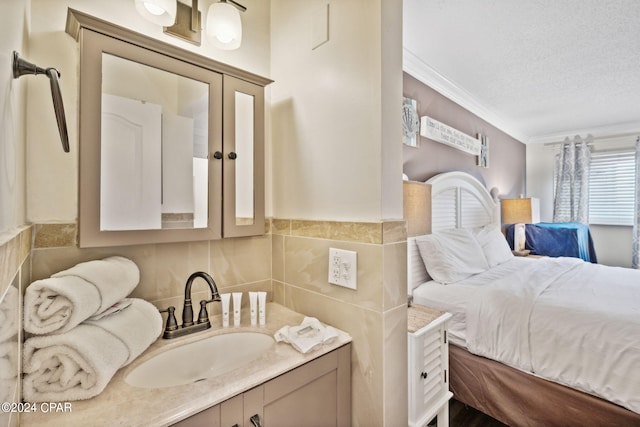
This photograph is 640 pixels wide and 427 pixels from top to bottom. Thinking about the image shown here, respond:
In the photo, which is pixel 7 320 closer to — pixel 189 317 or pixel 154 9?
pixel 189 317

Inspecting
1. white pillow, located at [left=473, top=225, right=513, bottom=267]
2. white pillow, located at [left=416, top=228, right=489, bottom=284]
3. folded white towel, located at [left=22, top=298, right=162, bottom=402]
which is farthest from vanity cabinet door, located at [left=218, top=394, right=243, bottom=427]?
white pillow, located at [left=473, top=225, right=513, bottom=267]

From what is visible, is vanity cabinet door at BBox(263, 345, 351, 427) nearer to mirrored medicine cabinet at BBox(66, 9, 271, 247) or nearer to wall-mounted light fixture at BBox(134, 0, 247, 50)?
mirrored medicine cabinet at BBox(66, 9, 271, 247)

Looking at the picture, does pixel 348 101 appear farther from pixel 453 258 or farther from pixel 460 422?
pixel 460 422

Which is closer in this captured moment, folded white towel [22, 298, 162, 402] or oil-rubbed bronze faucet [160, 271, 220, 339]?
folded white towel [22, 298, 162, 402]

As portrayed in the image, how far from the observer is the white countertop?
0.64 metres

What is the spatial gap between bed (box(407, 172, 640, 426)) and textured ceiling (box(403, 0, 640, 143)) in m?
1.02

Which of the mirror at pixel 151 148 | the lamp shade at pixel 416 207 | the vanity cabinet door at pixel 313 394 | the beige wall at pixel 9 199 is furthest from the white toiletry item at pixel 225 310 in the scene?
the lamp shade at pixel 416 207

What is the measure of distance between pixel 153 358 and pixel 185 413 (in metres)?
0.33

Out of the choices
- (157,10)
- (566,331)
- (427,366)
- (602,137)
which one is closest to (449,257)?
(566,331)

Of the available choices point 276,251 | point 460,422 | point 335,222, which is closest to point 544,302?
point 460,422

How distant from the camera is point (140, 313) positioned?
925mm

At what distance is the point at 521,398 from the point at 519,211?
2690 mm

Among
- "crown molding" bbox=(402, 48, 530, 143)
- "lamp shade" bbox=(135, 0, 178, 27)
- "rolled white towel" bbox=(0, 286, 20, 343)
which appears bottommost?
"rolled white towel" bbox=(0, 286, 20, 343)

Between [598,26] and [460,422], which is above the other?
[598,26]
